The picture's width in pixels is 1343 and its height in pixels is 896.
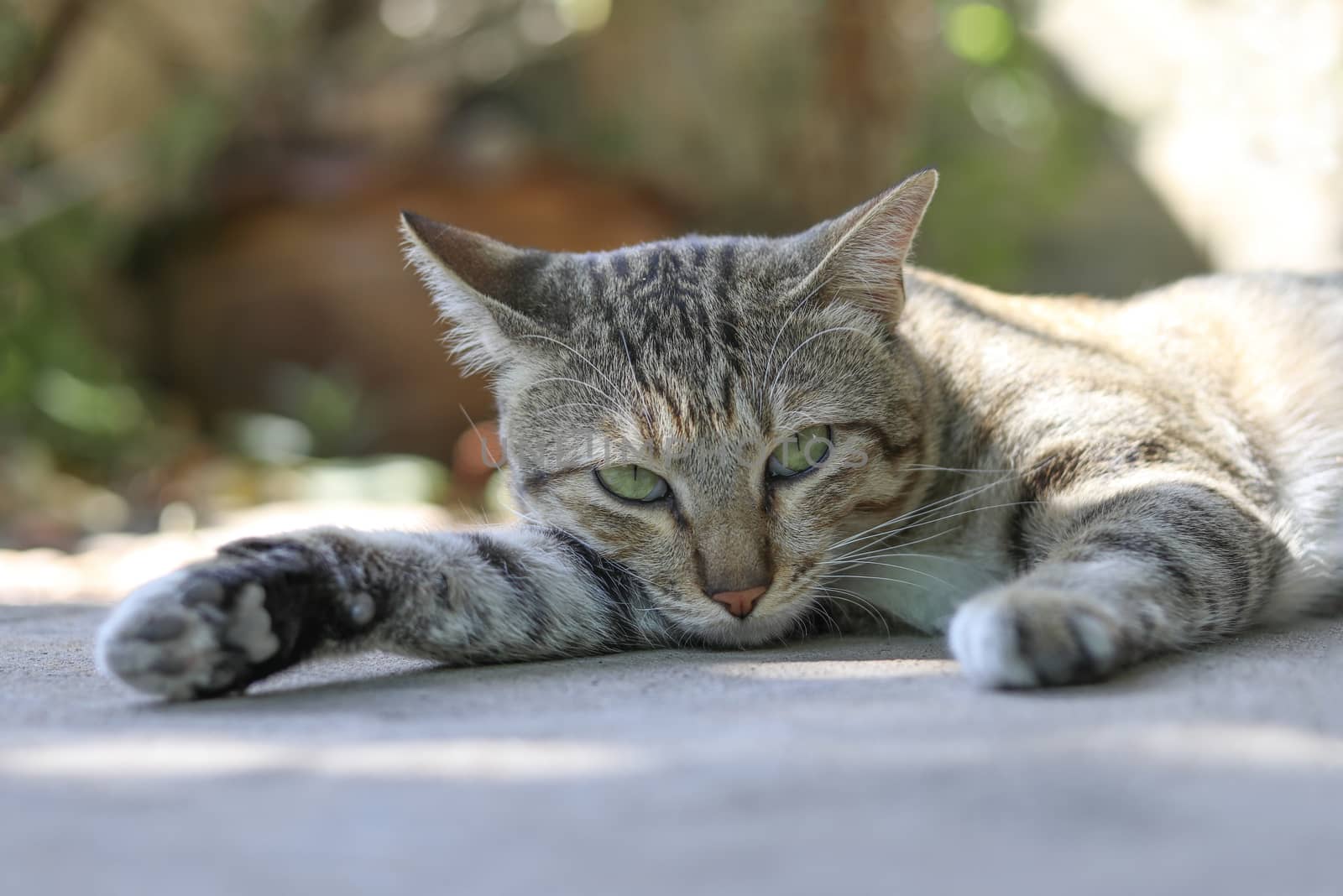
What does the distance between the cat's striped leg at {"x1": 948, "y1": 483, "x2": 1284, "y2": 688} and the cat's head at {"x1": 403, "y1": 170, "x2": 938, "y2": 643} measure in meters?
0.45

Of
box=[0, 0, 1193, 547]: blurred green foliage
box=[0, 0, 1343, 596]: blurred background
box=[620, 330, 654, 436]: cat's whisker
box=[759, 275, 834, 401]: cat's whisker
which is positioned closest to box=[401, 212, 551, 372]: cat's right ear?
box=[620, 330, 654, 436]: cat's whisker

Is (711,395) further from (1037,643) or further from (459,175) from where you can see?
(459,175)

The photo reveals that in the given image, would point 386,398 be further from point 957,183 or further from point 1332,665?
point 1332,665

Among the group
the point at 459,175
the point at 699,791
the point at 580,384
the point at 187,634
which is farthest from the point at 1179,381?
the point at 459,175

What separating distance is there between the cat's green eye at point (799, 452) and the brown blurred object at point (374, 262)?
460cm

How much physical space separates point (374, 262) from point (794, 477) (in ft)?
16.9

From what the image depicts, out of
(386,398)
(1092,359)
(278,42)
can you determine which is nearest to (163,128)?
(278,42)

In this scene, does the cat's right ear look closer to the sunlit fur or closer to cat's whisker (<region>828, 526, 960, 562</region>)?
the sunlit fur

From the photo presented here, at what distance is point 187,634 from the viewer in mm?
1892

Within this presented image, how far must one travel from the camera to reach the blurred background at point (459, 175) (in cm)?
612

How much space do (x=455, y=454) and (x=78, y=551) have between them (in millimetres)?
2530

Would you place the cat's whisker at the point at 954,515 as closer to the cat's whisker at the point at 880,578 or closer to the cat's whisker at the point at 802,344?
the cat's whisker at the point at 880,578

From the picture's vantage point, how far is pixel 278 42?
7.46m

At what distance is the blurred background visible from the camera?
6.12 m
